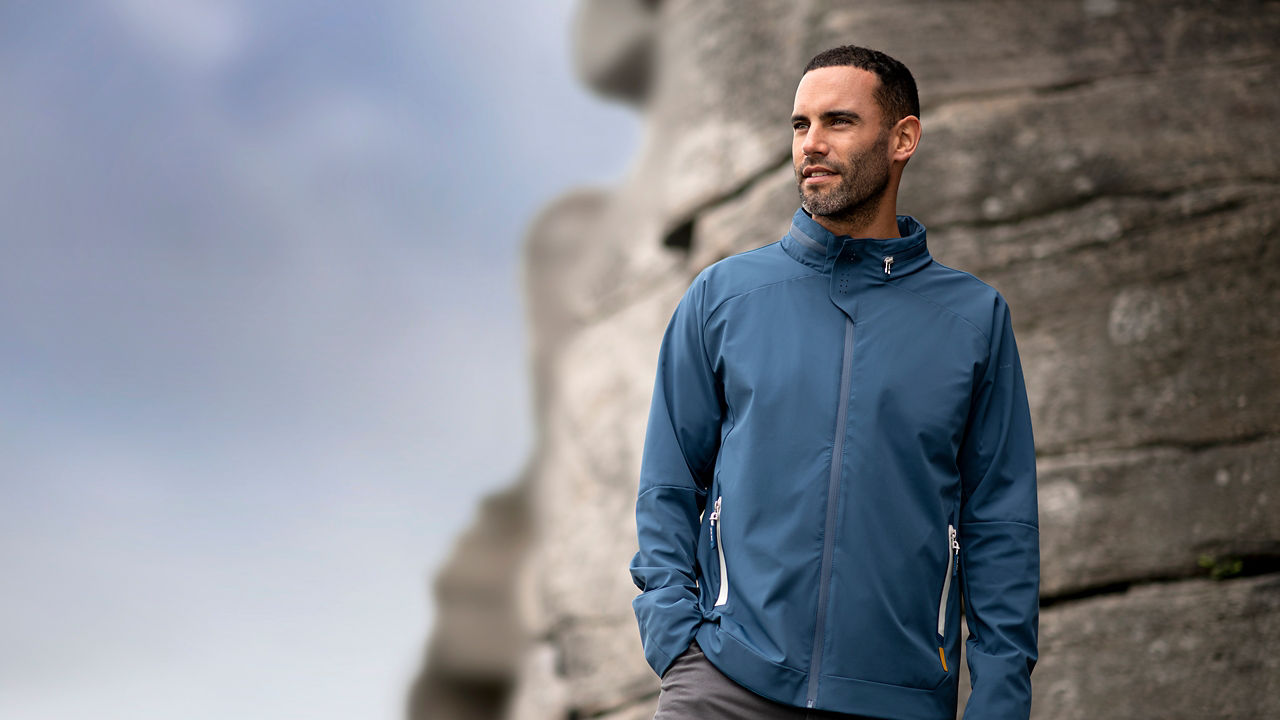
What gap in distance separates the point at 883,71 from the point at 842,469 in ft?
2.17

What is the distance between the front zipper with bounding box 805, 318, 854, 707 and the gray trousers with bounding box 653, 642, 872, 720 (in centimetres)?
4

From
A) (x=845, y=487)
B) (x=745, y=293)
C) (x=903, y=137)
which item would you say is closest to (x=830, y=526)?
(x=845, y=487)

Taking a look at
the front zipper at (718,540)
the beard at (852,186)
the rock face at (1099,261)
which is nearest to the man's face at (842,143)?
the beard at (852,186)

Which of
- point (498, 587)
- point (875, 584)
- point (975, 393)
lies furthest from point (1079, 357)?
point (498, 587)

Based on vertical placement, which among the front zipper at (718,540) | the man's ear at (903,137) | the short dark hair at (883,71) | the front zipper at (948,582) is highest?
the short dark hair at (883,71)

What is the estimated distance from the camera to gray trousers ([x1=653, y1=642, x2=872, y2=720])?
1.82 meters

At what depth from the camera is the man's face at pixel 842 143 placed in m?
2.03

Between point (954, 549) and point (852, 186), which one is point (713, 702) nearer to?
point (954, 549)

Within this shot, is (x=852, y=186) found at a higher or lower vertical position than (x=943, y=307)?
higher

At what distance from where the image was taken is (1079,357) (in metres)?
4.12

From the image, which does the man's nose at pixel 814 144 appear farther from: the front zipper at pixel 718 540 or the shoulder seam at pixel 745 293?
the front zipper at pixel 718 540

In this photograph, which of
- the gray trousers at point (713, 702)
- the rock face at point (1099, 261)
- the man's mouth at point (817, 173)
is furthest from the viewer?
the rock face at point (1099, 261)

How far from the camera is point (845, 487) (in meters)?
1.88

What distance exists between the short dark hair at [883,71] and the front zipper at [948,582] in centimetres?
67
